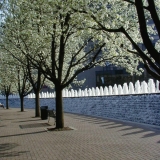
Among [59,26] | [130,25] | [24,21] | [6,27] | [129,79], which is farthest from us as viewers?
[129,79]

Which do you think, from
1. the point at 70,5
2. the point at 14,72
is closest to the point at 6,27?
the point at 70,5

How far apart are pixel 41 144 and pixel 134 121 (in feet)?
26.8

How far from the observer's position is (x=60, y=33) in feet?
43.3

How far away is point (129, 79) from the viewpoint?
69.8 meters

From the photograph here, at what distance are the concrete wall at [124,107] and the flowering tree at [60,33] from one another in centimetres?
210

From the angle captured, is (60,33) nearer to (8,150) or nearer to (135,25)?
(135,25)

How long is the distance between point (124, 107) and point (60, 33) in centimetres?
816

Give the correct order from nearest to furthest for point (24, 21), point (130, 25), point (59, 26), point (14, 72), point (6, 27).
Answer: point (130, 25) < point (59, 26) < point (24, 21) < point (6, 27) < point (14, 72)

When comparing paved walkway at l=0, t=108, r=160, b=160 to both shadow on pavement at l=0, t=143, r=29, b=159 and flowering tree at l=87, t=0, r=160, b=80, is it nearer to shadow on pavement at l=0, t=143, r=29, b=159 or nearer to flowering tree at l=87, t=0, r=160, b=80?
shadow on pavement at l=0, t=143, r=29, b=159

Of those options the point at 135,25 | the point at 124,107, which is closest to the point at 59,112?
the point at 124,107

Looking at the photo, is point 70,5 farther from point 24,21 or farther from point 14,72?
point 14,72

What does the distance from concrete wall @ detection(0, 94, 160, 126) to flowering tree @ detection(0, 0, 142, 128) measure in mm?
2096

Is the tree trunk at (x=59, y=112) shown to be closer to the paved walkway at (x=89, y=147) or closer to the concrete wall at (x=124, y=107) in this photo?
the paved walkway at (x=89, y=147)

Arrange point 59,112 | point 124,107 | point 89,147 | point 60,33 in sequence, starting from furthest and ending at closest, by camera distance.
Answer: point 124,107 → point 59,112 → point 60,33 → point 89,147
